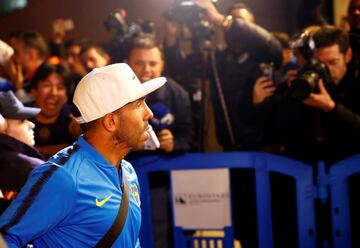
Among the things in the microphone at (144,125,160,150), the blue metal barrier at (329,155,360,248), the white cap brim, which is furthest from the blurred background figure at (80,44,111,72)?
the white cap brim

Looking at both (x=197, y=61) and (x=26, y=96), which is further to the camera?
(x=197, y=61)

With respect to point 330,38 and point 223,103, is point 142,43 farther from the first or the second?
point 330,38

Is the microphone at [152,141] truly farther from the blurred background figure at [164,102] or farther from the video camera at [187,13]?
the video camera at [187,13]

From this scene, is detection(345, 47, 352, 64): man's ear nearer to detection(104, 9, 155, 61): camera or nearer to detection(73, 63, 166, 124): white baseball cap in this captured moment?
detection(104, 9, 155, 61): camera

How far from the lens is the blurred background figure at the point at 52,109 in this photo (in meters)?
3.97

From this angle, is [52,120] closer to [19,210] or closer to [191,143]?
[191,143]

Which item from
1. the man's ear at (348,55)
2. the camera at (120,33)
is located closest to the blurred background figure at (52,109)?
the camera at (120,33)

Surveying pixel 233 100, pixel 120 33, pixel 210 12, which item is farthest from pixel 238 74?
pixel 120 33

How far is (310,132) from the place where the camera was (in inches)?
146

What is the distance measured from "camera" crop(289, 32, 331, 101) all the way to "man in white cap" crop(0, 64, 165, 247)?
1.26m

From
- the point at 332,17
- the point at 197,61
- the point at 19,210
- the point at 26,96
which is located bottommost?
the point at 19,210

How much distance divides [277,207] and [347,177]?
55 centimetres

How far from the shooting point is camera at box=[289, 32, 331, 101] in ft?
10.9

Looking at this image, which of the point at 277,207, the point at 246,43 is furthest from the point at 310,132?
the point at 246,43
